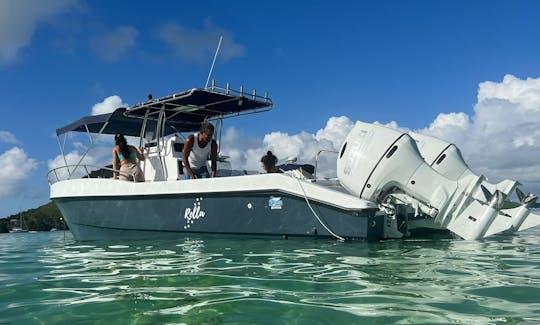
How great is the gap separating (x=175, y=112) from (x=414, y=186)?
231 inches

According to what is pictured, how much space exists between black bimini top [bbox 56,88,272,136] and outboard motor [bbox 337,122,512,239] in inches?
148

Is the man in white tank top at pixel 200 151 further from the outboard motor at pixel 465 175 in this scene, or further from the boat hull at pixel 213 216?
the outboard motor at pixel 465 175

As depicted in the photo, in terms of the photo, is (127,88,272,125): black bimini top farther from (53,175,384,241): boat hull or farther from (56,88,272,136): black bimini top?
(53,175,384,241): boat hull

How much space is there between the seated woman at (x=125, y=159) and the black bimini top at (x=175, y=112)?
2.58 feet

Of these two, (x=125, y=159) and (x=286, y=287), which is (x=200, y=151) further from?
(x=286, y=287)

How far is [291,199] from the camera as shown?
719 centimetres

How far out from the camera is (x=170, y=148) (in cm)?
955

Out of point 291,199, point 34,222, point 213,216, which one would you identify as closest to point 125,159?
point 213,216

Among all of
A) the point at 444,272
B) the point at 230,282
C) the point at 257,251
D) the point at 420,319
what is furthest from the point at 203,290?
the point at 257,251

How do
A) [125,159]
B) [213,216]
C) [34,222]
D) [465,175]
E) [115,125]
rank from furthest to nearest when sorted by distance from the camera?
1. [34,222]
2. [115,125]
3. [125,159]
4. [213,216]
5. [465,175]

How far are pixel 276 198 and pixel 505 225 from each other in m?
3.30

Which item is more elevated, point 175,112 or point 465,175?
point 175,112

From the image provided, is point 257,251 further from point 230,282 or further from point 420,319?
point 420,319

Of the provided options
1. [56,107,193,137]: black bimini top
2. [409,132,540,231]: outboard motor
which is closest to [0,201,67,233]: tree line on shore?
[56,107,193,137]: black bimini top
